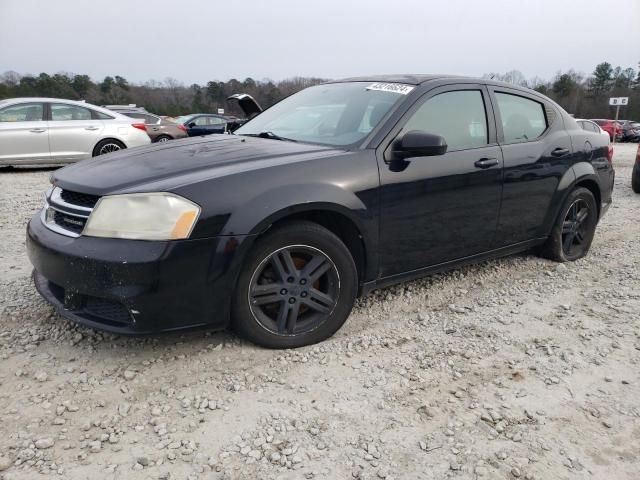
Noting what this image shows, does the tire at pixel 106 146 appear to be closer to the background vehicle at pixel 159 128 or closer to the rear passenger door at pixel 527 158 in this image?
the background vehicle at pixel 159 128

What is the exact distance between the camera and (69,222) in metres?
2.60

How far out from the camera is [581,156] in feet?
14.0

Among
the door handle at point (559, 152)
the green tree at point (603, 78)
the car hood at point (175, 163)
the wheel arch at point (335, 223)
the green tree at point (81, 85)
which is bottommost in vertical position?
the wheel arch at point (335, 223)

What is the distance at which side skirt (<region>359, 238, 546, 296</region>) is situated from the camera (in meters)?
3.08

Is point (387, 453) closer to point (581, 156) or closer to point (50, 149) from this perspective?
point (581, 156)

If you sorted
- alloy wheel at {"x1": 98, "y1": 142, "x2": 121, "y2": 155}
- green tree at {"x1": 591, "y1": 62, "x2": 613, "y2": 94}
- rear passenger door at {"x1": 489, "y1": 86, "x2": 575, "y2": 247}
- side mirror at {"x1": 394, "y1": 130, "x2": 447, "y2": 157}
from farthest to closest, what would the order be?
green tree at {"x1": 591, "y1": 62, "x2": 613, "y2": 94} → alloy wheel at {"x1": 98, "y1": 142, "x2": 121, "y2": 155} → rear passenger door at {"x1": 489, "y1": 86, "x2": 575, "y2": 247} → side mirror at {"x1": 394, "y1": 130, "x2": 447, "y2": 157}

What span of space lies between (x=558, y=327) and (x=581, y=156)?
1838 millimetres

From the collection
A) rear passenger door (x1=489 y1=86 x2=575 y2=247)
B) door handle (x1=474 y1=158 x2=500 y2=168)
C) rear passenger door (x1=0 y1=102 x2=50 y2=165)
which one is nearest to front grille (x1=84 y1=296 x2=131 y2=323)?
door handle (x1=474 y1=158 x2=500 y2=168)

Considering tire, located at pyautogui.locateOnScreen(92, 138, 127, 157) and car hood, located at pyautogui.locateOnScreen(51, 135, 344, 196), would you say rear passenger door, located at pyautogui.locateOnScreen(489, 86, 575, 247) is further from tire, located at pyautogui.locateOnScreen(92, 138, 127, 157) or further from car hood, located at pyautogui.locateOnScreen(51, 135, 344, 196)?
tire, located at pyautogui.locateOnScreen(92, 138, 127, 157)

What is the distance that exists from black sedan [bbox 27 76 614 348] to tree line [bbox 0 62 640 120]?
43848 millimetres

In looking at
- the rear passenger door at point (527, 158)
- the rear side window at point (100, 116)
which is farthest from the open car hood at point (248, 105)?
the rear side window at point (100, 116)

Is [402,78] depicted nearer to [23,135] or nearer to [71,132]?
[71,132]

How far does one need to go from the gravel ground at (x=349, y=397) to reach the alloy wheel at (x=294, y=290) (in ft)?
0.57

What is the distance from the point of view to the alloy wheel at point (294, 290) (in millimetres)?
2648
